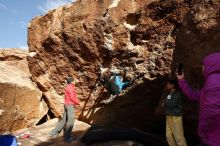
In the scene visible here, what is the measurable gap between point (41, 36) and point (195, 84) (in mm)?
5502

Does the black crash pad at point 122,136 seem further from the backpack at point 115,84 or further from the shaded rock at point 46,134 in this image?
the backpack at point 115,84

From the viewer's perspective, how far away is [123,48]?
8.68 meters

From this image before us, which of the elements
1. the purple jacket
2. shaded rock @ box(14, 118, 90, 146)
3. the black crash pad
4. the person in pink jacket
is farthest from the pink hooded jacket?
the purple jacket

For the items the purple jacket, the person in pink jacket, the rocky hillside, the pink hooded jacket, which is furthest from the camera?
the pink hooded jacket

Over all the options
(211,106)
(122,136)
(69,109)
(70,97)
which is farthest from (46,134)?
(211,106)

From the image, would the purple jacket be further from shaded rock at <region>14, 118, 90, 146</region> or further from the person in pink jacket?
the person in pink jacket

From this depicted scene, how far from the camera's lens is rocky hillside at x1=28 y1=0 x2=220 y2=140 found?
6.64 m

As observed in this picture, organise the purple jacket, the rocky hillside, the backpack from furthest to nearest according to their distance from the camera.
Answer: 1. the backpack
2. the rocky hillside
3. the purple jacket

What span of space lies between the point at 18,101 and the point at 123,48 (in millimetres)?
3181

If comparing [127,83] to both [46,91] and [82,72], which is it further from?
[46,91]

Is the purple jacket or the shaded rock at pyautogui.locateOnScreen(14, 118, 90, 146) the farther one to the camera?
the shaded rock at pyautogui.locateOnScreen(14, 118, 90, 146)

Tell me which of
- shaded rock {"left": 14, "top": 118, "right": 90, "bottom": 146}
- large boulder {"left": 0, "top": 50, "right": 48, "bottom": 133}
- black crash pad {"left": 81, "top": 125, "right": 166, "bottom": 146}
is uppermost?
large boulder {"left": 0, "top": 50, "right": 48, "bottom": 133}

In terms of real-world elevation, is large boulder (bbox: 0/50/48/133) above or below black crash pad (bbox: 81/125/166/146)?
above

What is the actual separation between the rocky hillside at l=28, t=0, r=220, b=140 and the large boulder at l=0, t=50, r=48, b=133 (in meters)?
0.42
